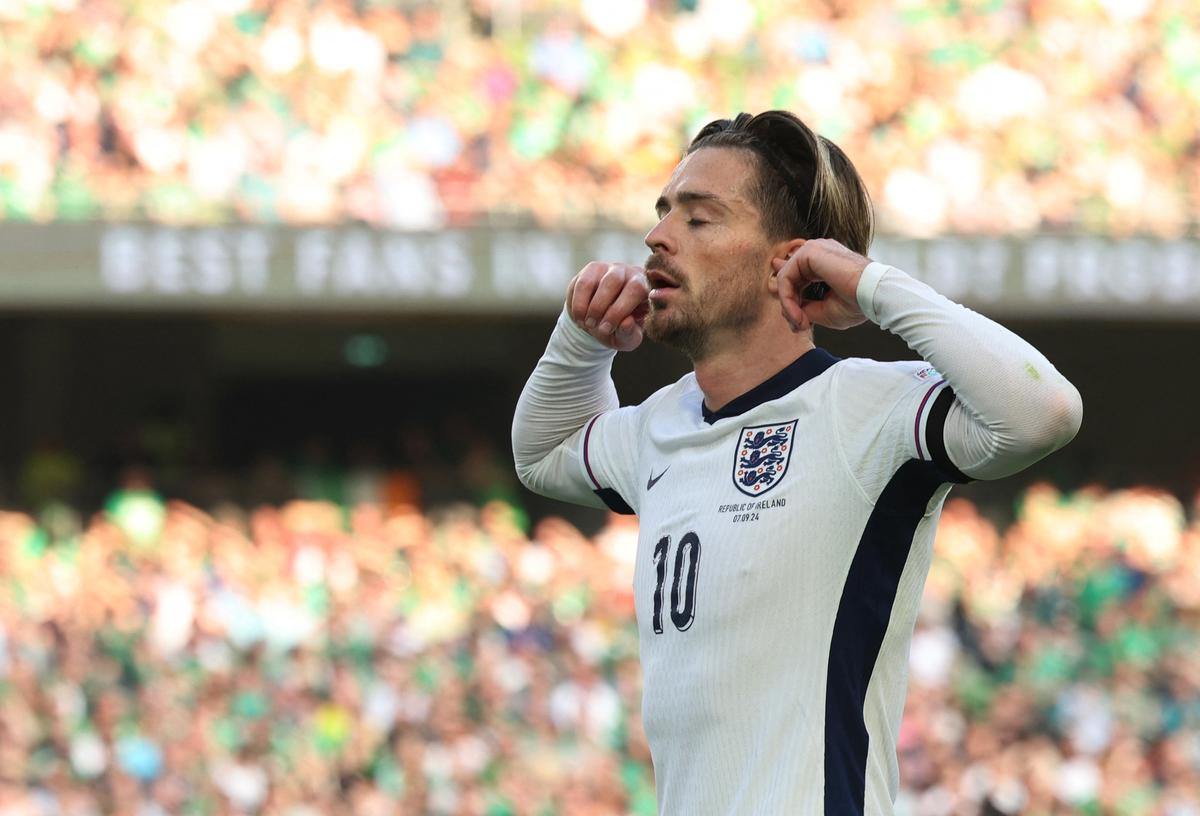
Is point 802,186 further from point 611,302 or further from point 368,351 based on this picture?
point 368,351

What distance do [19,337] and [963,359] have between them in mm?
11456

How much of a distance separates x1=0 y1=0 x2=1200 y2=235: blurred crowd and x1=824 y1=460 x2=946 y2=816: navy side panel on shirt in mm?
7766

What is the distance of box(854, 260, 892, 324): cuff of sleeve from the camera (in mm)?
2304

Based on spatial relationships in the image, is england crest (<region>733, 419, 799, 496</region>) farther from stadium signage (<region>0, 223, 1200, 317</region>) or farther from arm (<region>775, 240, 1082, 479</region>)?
stadium signage (<region>0, 223, 1200, 317</region>)

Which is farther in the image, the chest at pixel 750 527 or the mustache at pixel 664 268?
the mustache at pixel 664 268

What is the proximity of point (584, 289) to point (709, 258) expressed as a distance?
29 cm

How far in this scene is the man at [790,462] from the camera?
7.45 ft

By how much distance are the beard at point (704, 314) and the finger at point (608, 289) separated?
0.13 m

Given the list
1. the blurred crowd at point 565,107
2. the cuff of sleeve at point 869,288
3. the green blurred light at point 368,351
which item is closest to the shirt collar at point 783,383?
the cuff of sleeve at point 869,288

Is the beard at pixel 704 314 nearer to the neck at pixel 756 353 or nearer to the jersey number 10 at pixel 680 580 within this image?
the neck at pixel 756 353

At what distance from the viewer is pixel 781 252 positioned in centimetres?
254

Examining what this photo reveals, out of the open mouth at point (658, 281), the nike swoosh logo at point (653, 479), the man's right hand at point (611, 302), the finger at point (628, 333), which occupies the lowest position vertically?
the nike swoosh logo at point (653, 479)

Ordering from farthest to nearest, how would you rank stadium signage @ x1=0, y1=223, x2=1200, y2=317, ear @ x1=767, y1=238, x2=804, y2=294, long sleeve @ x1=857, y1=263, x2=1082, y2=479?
stadium signage @ x1=0, y1=223, x2=1200, y2=317
ear @ x1=767, y1=238, x2=804, y2=294
long sleeve @ x1=857, y1=263, x2=1082, y2=479

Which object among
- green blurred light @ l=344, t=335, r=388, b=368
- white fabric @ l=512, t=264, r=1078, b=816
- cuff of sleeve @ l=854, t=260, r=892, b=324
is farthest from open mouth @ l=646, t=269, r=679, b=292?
green blurred light @ l=344, t=335, r=388, b=368
